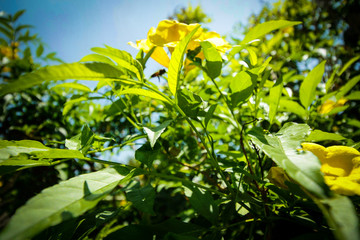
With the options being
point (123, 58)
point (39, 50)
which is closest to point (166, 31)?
point (123, 58)

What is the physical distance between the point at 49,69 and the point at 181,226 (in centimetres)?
42

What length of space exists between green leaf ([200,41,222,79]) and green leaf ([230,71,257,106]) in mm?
55

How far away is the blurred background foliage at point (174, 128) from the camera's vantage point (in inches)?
18.5

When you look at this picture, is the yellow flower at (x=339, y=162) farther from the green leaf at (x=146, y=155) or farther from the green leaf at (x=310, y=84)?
the green leaf at (x=146, y=155)

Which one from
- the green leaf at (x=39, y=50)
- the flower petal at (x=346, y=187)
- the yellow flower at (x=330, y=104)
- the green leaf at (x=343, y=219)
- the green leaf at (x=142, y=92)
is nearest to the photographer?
the green leaf at (x=343, y=219)

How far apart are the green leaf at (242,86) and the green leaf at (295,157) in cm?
11

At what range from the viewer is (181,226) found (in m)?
0.42

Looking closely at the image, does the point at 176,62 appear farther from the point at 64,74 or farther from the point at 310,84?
the point at 310,84

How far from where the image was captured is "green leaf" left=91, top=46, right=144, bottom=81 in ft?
1.40

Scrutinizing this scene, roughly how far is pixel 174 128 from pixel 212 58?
357mm

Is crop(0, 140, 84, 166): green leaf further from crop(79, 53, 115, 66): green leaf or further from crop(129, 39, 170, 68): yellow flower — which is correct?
crop(129, 39, 170, 68): yellow flower

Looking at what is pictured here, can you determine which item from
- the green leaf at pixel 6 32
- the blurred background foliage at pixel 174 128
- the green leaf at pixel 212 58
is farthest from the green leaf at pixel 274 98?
the green leaf at pixel 6 32

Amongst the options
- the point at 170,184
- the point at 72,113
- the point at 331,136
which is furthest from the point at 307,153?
the point at 72,113

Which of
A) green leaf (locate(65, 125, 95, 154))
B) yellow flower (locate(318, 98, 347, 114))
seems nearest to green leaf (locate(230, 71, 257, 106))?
green leaf (locate(65, 125, 95, 154))
